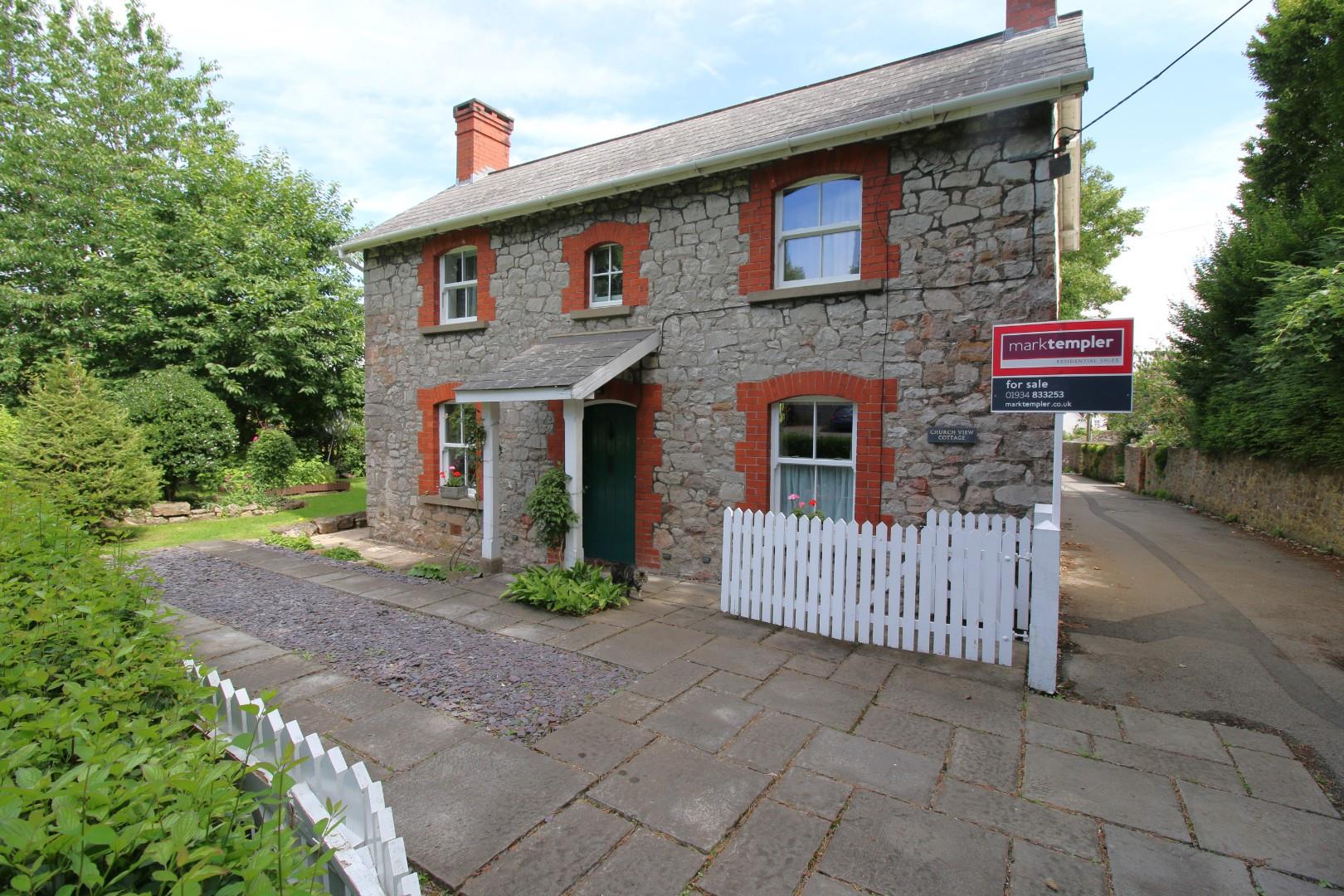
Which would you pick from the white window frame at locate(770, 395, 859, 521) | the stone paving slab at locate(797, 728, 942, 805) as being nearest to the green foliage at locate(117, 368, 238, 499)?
the white window frame at locate(770, 395, 859, 521)

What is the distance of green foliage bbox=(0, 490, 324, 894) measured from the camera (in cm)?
127

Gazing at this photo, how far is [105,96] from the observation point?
1909 centimetres

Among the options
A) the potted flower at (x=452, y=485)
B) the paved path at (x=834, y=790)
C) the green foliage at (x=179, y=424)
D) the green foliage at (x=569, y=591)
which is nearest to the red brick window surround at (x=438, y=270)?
the potted flower at (x=452, y=485)

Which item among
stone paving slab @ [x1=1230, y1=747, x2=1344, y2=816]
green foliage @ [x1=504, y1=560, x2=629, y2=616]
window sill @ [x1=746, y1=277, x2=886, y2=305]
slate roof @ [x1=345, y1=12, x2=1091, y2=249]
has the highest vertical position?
slate roof @ [x1=345, y1=12, x2=1091, y2=249]

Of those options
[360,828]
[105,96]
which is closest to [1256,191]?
[360,828]

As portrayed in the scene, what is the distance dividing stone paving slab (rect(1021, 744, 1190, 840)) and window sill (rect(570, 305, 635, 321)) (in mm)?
6482

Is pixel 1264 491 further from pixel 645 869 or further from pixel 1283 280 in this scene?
pixel 645 869

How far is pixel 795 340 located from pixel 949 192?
211 centimetres

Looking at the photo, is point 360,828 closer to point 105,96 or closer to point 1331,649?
point 1331,649

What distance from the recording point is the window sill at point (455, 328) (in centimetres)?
977

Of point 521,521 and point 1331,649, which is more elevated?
point 521,521

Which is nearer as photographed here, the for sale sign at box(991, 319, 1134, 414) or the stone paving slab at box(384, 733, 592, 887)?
the stone paving slab at box(384, 733, 592, 887)

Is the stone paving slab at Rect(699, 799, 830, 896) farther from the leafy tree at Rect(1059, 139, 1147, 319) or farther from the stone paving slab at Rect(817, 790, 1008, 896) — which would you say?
the leafy tree at Rect(1059, 139, 1147, 319)

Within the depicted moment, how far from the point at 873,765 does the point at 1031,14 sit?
886 centimetres
